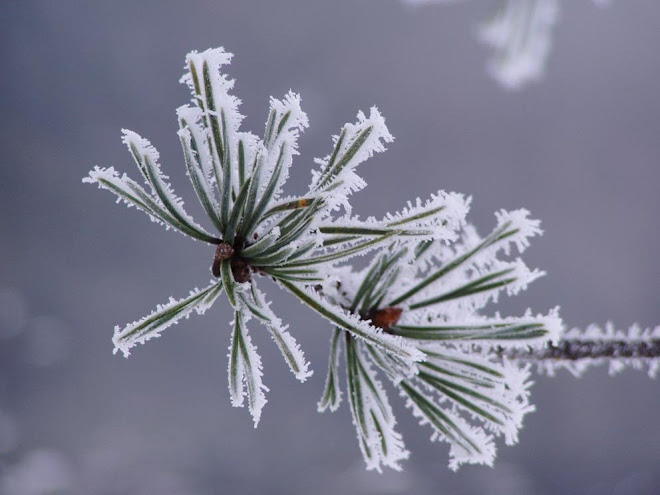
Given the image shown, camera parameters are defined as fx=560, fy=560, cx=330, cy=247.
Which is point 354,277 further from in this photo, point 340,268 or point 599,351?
point 599,351

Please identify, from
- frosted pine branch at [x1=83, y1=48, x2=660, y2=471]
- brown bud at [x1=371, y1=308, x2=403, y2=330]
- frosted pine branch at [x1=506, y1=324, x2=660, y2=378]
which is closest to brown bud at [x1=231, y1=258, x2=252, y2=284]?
frosted pine branch at [x1=83, y1=48, x2=660, y2=471]

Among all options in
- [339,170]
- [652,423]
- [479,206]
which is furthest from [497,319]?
[652,423]

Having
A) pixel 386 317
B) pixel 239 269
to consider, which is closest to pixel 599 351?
pixel 386 317

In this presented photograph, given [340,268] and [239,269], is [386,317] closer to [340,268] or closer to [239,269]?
[340,268]

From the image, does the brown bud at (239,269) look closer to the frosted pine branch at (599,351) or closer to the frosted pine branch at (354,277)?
the frosted pine branch at (354,277)

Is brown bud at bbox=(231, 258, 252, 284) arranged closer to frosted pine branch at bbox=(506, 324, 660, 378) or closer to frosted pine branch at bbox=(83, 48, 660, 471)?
frosted pine branch at bbox=(83, 48, 660, 471)

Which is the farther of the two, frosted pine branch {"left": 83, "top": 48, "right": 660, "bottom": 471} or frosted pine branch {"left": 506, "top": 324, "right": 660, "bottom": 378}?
frosted pine branch {"left": 506, "top": 324, "right": 660, "bottom": 378}

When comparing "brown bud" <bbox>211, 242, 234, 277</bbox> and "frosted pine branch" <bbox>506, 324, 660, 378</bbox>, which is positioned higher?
"brown bud" <bbox>211, 242, 234, 277</bbox>

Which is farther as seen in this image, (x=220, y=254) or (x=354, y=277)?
(x=354, y=277)

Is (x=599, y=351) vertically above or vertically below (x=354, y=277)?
below
